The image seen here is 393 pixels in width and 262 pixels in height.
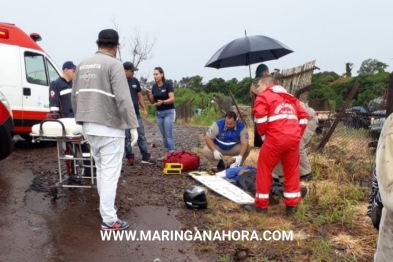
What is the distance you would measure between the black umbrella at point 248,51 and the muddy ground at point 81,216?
6.78 ft

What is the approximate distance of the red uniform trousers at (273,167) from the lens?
4.25m

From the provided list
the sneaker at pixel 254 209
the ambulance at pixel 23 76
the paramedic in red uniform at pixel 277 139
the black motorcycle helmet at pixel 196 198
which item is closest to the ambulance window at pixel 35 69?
the ambulance at pixel 23 76

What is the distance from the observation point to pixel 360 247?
350 centimetres

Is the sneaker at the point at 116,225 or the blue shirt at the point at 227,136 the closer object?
the sneaker at the point at 116,225

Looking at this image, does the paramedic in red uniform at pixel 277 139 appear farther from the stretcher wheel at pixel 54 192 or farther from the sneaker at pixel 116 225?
the stretcher wheel at pixel 54 192

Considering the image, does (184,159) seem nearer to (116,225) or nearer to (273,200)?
(273,200)

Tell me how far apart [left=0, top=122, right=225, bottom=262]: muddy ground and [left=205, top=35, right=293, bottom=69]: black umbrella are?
81.4 inches

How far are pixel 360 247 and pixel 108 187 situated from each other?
2.41m

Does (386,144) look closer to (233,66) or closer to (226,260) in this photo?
(226,260)

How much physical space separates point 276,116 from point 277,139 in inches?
10.2

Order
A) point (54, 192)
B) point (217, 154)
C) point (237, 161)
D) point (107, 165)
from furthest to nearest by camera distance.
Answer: point (217, 154) < point (237, 161) < point (54, 192) < point (107, 165)

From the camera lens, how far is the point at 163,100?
662 cm

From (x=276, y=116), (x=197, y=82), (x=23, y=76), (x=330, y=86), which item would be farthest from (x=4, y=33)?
(x=197, y=82)

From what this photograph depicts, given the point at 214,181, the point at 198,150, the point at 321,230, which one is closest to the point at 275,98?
the point at 321,230
